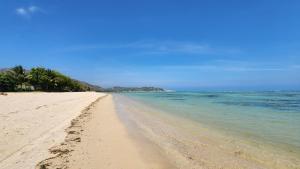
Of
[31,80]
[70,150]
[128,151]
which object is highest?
[31,80]

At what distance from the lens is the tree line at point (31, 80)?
76.0m

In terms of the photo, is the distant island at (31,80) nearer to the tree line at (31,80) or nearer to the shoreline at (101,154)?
the tree line at (31,80)

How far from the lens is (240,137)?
13055 millimetres

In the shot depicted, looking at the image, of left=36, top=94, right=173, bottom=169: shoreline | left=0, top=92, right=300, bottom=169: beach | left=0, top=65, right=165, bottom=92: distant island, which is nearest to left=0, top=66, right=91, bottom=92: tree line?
left=0, top=65, right=165, bottom=92: distant island

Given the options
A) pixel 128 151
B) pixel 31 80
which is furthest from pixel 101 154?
pixel 31 80

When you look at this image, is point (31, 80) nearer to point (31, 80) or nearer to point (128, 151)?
point (31, 80)

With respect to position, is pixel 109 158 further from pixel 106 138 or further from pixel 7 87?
pixel 7 87

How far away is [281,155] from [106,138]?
21.7 ft

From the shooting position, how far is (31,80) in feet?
290

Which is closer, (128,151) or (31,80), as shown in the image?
(128,151)

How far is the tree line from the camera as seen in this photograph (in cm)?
7600

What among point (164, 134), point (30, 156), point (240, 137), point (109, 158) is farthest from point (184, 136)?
point (30, 156)

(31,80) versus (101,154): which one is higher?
(31,80)

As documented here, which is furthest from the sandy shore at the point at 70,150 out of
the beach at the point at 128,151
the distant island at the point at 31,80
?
the distant island at the point at 31,80
